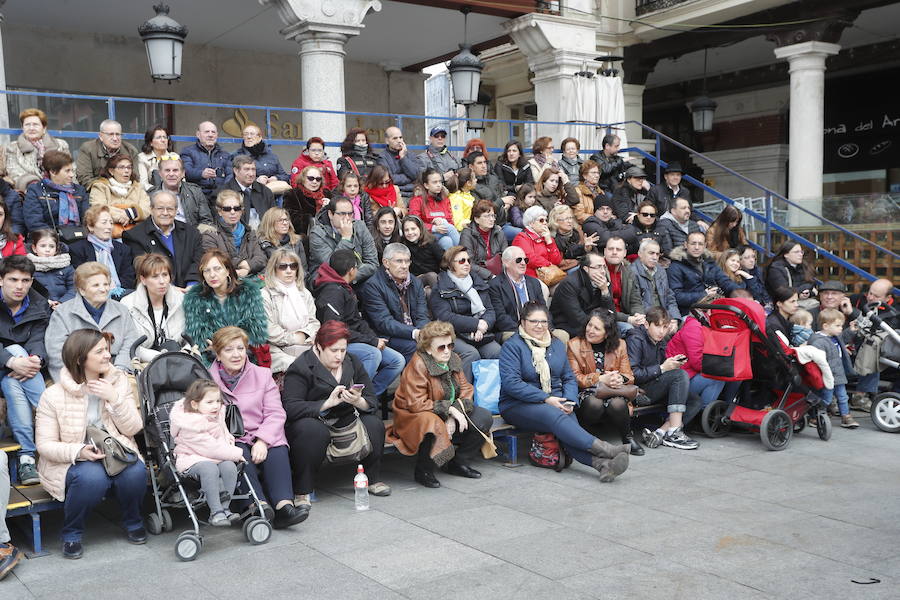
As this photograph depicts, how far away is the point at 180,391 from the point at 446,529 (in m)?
1.99

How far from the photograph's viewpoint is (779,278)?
10047mm

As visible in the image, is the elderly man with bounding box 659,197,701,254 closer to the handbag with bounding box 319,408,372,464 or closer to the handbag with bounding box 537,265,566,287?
the handbag with bounding box 537,265,566,287

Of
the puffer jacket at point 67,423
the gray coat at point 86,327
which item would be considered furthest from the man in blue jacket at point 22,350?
the puffer jacket at point 67,423

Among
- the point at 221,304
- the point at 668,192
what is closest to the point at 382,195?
the point at 221,304

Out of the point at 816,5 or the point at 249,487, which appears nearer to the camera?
the point at 249,487

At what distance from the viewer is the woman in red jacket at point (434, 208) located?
9797 mm

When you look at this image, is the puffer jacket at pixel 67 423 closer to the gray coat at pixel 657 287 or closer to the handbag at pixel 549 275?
the handbag at pixel 549 275

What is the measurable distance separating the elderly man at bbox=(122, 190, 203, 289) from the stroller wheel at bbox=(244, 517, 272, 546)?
2.76 metres

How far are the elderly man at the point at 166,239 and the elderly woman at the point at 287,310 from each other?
0.80m

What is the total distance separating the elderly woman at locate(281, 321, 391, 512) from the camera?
615cm

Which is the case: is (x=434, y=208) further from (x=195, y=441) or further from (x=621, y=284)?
(x=195, y=441)

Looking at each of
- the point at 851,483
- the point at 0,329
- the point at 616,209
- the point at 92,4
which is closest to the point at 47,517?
the point at 0,329

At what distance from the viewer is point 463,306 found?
8297 mm

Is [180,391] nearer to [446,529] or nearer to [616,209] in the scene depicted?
[446,529]
